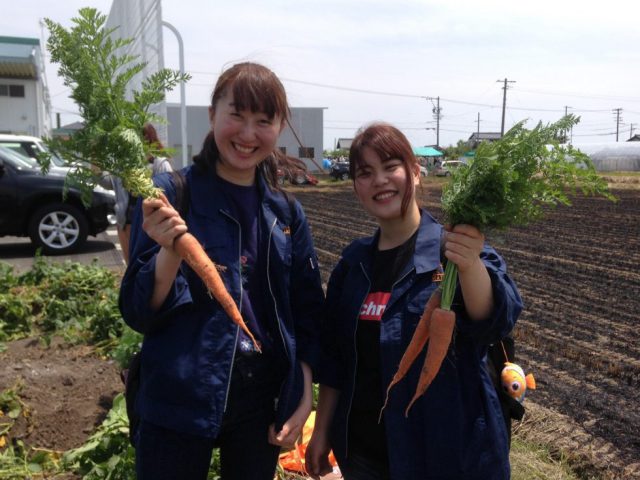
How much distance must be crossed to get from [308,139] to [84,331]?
47537 mm

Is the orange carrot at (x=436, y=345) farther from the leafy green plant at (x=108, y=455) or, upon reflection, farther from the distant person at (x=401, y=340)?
the leafy green plant at (x=108, y=455)

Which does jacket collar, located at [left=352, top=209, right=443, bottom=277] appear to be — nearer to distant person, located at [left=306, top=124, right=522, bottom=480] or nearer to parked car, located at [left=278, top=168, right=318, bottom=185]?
distant person, located at [left=306, top=124, right=522, bottom=480]

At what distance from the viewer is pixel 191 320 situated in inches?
69.9

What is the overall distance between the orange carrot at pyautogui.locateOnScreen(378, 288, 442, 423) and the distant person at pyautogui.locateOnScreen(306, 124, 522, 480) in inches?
1.4

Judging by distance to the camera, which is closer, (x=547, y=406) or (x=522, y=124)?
(x=522, y=124)

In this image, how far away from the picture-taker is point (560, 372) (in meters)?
4.96

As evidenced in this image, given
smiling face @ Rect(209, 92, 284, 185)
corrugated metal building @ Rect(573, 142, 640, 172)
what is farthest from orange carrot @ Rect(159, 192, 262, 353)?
corrugated metal building @ Rect(573, 142, 640, 172)

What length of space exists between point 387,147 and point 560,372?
3.72 meters

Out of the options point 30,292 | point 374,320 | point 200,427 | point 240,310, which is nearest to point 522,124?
point 374,320

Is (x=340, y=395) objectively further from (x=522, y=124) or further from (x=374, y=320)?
(x=522, y=124)

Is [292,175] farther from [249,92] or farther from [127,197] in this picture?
[127,197]

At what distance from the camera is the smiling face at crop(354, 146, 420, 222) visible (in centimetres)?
201

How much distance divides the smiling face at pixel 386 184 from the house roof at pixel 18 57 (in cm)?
2839

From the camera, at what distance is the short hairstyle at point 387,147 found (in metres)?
2.01
